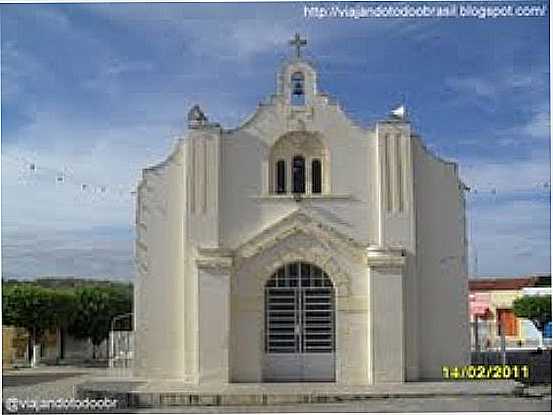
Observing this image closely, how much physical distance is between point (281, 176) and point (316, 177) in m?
0.53

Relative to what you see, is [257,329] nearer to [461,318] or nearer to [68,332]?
[461,318]

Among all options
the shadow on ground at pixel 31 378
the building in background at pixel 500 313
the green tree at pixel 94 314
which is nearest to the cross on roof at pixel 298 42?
the building in background at pixel 500 313

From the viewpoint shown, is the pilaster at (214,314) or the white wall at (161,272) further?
the white wall at (161,272)

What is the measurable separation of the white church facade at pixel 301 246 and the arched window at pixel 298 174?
17mm

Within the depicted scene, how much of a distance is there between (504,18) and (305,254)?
463 centimetres

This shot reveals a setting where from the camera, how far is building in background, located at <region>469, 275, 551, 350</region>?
14.8 metres

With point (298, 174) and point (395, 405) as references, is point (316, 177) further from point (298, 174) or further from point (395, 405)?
point (395, 405)

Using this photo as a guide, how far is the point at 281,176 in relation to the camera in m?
14.6

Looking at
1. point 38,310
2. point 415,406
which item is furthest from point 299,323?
point 38,310

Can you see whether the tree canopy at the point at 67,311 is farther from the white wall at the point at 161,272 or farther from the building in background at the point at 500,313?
the building in background at the point at 500,313

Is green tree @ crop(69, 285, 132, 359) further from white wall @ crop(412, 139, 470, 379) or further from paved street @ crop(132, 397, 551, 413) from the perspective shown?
paved street @ crop(132, 397, 551, 413)

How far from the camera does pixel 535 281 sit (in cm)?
1350

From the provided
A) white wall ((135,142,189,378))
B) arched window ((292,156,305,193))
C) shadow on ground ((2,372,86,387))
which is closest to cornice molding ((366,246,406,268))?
arched window ((292,156,305,193))
